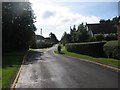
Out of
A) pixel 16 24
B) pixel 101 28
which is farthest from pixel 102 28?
pixel 16 24

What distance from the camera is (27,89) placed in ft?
39.4

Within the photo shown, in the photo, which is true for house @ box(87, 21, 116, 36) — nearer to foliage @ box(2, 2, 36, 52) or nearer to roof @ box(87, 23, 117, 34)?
roof @ box(87, 23, 117, 34)

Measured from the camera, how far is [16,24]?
5900 cm

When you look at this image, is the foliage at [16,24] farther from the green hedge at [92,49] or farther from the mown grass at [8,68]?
the mown grass at [8,68]

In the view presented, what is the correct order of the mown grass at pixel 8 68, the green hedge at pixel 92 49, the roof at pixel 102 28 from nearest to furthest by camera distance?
the mown grass at pixel 8 68, the green hedge at pixel 92 49, the roof at pixel 102 28

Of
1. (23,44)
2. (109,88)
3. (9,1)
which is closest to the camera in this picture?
(109,88)

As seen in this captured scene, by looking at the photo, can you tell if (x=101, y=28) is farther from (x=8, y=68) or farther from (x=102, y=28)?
(x=8, y=68)

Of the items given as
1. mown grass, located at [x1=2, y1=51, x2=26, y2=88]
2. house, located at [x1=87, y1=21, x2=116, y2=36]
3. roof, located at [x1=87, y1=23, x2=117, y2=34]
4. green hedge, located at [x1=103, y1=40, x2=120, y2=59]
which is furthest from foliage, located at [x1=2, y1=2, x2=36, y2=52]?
roof, located at [x1=87, y1=23, x2=117, y2=34]

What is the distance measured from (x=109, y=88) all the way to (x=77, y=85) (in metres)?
1.68

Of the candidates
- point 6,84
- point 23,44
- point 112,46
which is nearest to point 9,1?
point 23,44

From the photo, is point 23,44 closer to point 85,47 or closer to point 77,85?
point 85,47

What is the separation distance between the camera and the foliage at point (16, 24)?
172ft

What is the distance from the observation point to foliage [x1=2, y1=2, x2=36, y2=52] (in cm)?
5241

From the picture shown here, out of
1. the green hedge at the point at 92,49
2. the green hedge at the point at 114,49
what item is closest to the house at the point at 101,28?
the green hedge at the point at 92,49
